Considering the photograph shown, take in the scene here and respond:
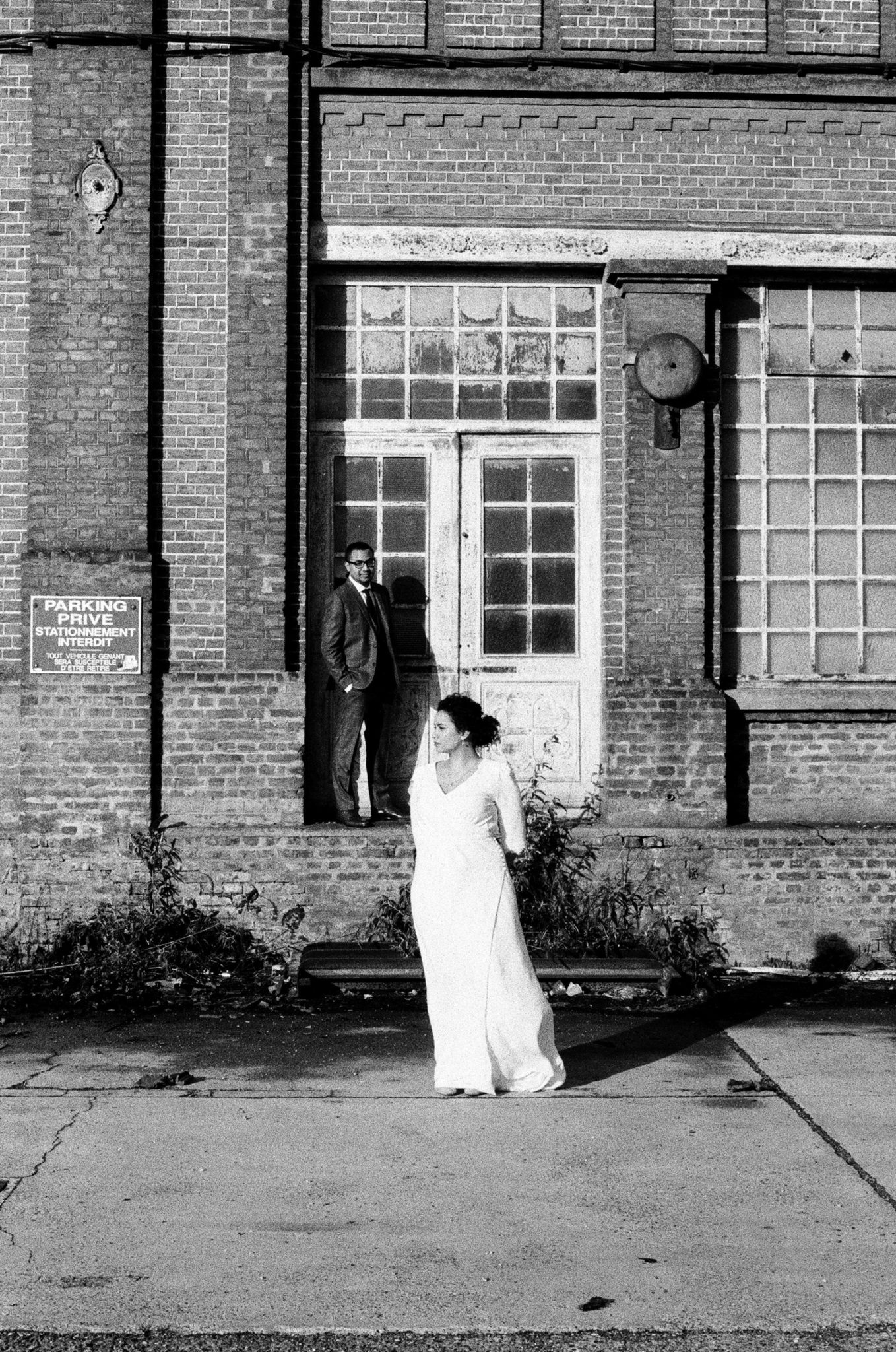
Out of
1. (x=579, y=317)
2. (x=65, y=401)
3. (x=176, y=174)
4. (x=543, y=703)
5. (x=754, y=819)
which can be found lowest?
(x=754, y=819)

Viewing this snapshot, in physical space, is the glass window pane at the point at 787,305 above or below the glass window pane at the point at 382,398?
above

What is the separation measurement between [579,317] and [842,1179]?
659 cm

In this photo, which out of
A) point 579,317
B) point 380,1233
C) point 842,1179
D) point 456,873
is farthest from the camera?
point 579,317

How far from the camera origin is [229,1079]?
6.76 meters

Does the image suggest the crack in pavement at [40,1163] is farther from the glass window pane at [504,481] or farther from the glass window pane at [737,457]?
the glass window pane at [737,457]

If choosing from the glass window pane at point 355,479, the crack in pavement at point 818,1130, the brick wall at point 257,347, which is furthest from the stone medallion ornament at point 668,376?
the crack in pavement at point 818,1130

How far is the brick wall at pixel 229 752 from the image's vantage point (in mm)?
9617

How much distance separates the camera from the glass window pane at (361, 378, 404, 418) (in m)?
10.2

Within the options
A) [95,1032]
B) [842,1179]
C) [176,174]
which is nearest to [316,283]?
[176,174]

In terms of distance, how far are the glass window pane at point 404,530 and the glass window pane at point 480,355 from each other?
1019 mm

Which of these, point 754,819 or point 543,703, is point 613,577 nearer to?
point 543,703

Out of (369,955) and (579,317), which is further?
(579,317)

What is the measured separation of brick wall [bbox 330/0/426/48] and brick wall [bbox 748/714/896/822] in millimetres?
5109

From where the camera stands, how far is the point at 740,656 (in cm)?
1025
